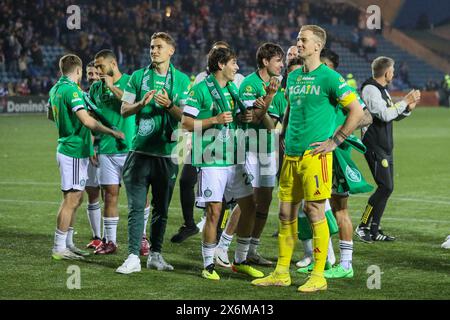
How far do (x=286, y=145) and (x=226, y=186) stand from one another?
2.90 feet

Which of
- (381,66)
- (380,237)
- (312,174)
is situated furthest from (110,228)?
(381,66)

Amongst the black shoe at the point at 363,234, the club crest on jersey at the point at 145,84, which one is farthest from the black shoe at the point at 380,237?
the club crest on jersey at the point at 145,84

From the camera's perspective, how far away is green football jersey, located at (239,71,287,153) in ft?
27.0

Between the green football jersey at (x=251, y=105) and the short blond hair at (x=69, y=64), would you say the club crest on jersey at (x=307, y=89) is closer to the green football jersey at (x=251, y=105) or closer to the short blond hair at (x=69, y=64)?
the green football jersey at (x=251, y=105)

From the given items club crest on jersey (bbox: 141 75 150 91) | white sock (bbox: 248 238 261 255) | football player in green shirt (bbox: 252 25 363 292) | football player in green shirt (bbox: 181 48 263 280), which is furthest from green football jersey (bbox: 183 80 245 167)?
white sock (bbox: 248 238 261 255)

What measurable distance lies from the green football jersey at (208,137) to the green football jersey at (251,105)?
314mm

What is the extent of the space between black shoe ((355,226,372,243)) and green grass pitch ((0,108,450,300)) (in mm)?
137

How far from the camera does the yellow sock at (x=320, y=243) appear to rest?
7418 mm

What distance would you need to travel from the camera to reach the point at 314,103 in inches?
288

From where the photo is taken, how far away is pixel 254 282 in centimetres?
764

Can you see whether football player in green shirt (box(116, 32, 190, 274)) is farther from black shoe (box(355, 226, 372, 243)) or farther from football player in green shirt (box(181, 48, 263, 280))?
black shoe (box(355, 226, 372, 243))

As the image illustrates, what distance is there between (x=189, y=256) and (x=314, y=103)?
8.36 ft

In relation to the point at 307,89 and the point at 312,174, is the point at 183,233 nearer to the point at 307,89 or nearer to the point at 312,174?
the point at 312,174

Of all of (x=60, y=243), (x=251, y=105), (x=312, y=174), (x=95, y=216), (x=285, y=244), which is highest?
(x=251, y=105)
